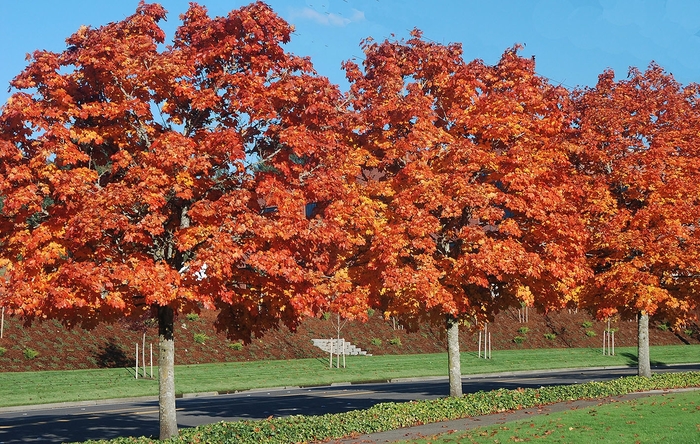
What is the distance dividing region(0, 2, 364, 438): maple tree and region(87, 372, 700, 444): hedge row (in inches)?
42.5

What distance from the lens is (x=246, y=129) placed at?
1630 centimetres

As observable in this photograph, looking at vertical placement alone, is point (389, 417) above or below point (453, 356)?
below

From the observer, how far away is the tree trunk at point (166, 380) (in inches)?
607

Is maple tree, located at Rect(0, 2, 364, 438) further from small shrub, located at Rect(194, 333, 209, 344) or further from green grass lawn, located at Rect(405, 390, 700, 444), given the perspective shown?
small shrub, located at Rect(194, 333, 209, 344)

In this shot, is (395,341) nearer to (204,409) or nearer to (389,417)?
(204,409)

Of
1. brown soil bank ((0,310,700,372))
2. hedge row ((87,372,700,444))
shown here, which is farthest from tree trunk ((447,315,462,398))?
brown soil bank ((0,310,700,372))

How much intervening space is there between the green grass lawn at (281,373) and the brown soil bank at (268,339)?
1.91 m

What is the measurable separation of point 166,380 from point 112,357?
24847 millimetres

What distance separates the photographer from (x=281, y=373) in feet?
Result: 128

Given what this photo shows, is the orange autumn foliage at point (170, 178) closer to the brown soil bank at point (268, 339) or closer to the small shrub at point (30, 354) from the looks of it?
the brown soil bank at point (268, 339)

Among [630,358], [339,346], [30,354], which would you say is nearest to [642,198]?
[339,346]

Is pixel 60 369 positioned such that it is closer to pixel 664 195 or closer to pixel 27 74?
pixel 27 74

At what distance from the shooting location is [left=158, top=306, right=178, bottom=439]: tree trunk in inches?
607

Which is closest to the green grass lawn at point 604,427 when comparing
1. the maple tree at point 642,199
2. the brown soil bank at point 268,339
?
the maple tree at point 642,199
